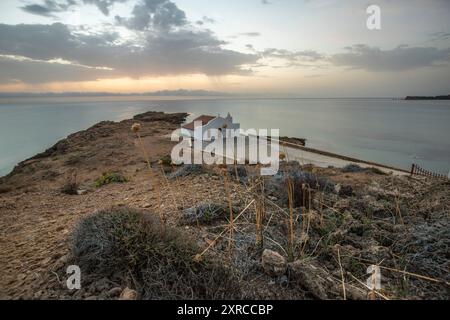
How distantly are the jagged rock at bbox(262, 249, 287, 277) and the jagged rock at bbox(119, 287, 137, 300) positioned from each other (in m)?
1.10

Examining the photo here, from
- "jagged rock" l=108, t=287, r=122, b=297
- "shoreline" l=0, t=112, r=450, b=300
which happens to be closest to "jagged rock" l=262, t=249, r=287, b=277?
"shoreline" l=0, t=112, r=450, b=300

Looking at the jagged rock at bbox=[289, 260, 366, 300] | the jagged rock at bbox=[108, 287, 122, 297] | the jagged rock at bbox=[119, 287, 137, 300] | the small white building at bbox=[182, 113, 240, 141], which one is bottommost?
the jagged rock at bbox=[289, 260, 366, 300]

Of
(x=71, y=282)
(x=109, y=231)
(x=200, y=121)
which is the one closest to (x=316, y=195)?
(x=109, y=231)

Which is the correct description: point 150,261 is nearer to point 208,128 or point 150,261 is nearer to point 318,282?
point 318,282

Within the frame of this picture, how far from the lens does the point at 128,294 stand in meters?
1.78

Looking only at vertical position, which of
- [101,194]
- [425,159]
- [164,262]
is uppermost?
[164,262]

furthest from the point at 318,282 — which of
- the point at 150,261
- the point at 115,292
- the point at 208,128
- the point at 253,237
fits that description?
the point at 208,128

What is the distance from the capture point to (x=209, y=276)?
2031 millimetres

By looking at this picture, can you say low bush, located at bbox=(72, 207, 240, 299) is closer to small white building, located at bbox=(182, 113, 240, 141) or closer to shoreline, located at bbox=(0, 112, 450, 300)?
shoreline, located at bbox=(0, 112, 450, 300)

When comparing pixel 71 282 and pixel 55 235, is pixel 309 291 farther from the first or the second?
pixel 55 235

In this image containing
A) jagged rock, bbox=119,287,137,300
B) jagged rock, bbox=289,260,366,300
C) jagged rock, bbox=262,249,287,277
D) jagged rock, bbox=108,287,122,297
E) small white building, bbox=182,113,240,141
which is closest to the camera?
jagged rock, bbox=119,287,137,300

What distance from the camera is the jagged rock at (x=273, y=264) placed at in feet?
7.14

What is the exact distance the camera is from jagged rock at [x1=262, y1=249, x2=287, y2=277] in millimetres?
2175

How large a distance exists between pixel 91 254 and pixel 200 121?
21638 millimetres
